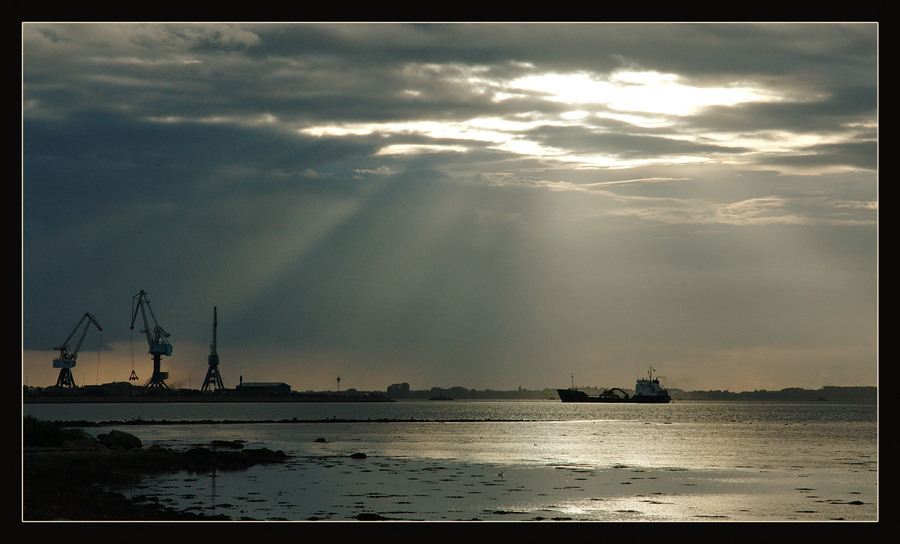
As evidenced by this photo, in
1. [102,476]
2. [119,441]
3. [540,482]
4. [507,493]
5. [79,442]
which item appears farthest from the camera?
[119,441]

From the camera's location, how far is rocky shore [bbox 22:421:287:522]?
116 ft

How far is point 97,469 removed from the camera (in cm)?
5191

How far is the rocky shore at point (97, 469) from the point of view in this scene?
3550 cm

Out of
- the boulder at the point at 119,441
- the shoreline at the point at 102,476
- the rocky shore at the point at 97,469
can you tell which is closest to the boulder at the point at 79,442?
the rocky shore at the point at 97,469

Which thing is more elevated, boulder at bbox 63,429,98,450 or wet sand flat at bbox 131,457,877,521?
boulder at bbox 63,429,98,450

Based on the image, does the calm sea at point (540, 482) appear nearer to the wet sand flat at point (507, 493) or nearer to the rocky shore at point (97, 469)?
the wet sand flat at point (507, 493)

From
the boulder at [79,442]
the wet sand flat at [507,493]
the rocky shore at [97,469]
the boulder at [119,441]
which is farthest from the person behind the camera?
the boulder at [119,441]

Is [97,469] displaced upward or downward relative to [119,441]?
upward

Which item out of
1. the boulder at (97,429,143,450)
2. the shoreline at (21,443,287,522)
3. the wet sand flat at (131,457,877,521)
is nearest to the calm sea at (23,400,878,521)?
the wet sand flat at (131,457,877,521)

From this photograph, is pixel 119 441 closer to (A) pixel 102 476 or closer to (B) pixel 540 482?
(A) pixel 102 476

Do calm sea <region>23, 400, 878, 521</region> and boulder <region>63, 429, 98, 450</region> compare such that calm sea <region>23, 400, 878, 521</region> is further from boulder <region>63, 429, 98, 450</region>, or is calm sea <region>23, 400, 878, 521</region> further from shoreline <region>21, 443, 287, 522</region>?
boulder <region>63, 429, 98, 450</region>

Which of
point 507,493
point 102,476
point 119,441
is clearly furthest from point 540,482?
point 119,441

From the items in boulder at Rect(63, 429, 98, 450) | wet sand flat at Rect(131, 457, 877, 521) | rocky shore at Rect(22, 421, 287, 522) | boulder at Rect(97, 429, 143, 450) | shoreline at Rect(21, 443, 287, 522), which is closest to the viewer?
shoreline at Rect(21, 443, 287, 522)
